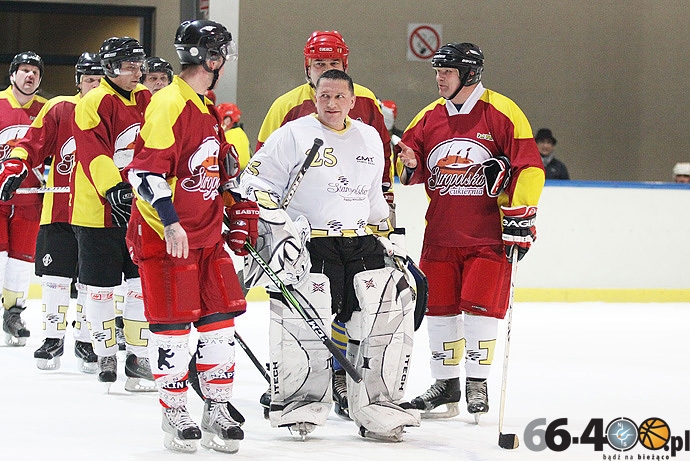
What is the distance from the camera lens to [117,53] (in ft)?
14.2

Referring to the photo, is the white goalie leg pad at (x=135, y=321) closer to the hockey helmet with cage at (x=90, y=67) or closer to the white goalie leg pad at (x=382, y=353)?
the hockey helmet with cage at (x=90, y=67)

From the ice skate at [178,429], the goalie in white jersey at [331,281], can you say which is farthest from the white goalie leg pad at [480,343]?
the ice skate at [178,429]

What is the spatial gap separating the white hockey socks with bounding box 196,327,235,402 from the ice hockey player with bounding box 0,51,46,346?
7.70 ft

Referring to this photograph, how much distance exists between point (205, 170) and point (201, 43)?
1.21 feet

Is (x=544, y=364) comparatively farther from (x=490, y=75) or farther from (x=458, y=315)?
(x=490, y=75)

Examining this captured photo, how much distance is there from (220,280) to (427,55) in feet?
25.1

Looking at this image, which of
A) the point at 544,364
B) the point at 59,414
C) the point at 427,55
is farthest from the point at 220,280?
the point at 427,55

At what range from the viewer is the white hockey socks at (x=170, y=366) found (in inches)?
131

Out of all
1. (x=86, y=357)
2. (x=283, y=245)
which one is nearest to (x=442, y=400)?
(x=283, y=245)

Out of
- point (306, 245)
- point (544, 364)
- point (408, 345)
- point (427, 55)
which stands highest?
point (427, 55)

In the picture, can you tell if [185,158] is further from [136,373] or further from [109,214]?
[136,373]

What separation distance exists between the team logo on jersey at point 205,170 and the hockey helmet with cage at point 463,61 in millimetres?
1016

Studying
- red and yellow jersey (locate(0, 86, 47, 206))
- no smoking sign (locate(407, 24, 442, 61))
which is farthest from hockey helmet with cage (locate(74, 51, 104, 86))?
no smoking sign (locate(407, 24, 442, 61))

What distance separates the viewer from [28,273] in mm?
5496
